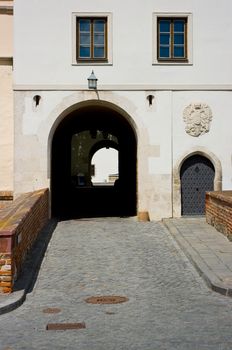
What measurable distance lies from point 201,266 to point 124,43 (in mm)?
8615

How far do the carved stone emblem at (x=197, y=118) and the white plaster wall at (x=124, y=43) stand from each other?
2.45 ft

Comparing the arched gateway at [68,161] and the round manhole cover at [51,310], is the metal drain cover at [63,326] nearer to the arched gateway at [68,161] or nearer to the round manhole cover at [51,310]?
the round manhole cover at [51,310]

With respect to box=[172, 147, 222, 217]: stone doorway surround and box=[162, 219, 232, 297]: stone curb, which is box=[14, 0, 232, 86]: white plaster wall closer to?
box=[172, 147, 222, 217]: stone doorway surround

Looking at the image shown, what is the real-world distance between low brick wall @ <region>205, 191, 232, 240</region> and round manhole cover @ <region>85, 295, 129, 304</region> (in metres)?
5.06

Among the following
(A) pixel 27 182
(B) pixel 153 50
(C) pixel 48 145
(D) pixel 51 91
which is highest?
(B) pixel 153 50

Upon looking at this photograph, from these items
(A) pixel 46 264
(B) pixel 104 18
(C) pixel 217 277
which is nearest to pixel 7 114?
(B) pixel 104 18

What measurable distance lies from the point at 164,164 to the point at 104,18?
176 inches

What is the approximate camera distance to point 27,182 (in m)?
16.8

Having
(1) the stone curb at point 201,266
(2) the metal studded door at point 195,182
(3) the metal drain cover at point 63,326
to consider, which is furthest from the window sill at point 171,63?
(3) the metal drain cover at point 63,326

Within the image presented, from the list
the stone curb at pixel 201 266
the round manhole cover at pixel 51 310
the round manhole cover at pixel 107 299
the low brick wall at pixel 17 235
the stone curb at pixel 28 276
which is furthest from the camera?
the stone curb at pixel 201 266

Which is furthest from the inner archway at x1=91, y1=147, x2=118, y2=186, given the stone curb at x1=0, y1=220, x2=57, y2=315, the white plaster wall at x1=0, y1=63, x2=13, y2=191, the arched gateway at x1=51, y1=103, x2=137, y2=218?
the stone curb at x1=0, y1=220, x2=57, y2=315

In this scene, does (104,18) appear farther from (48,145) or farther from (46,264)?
(46,264)

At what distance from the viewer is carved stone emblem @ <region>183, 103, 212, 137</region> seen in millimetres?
16891

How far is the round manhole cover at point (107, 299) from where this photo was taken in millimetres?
8320
